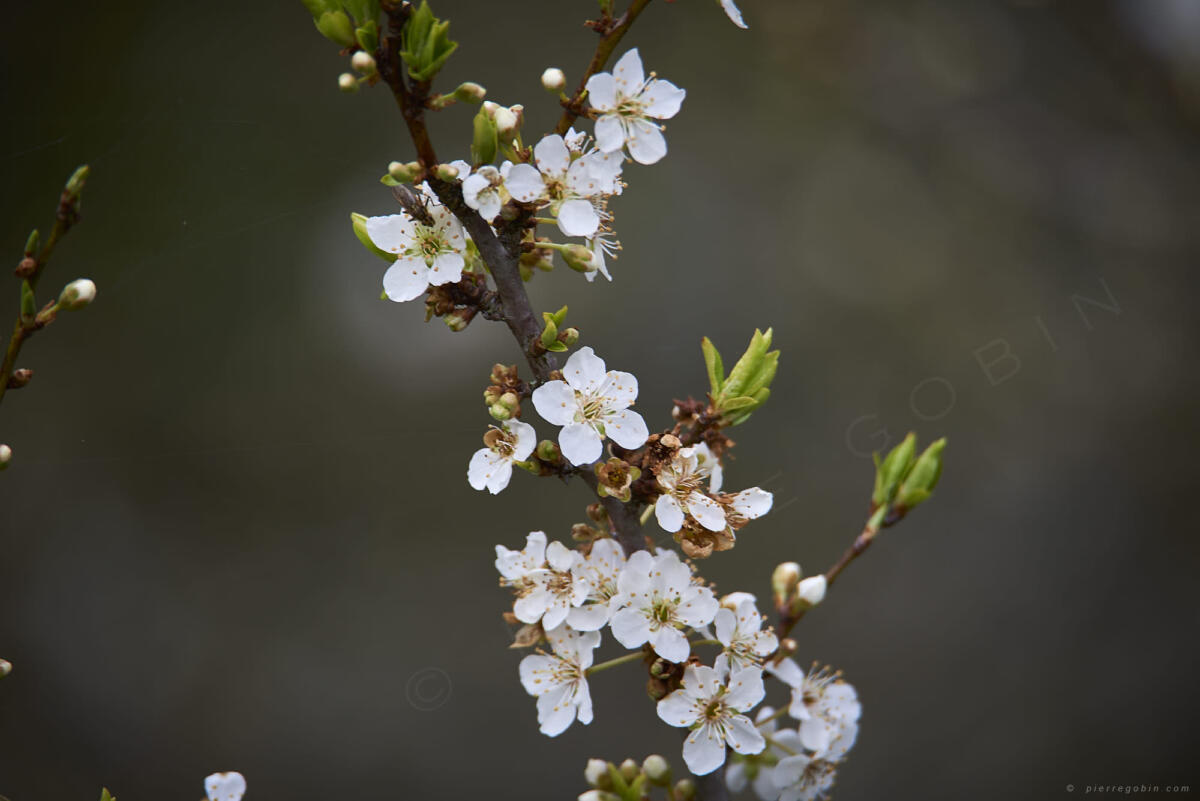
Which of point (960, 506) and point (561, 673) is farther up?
point (561, 673)

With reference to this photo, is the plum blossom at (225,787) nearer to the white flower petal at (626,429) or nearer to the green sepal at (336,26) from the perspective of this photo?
the white flower petal at (626,429)

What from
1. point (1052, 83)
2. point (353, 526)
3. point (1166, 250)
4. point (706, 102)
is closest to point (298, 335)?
point (353, 526)

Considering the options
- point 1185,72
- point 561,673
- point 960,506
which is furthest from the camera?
point 1185,72

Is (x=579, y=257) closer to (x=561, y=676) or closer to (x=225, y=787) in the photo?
(x=561, y=676)

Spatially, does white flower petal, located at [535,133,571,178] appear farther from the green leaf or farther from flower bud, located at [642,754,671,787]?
flower bud, located at [642,754,671,787]

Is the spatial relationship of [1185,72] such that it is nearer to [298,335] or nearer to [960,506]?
[960,506]
